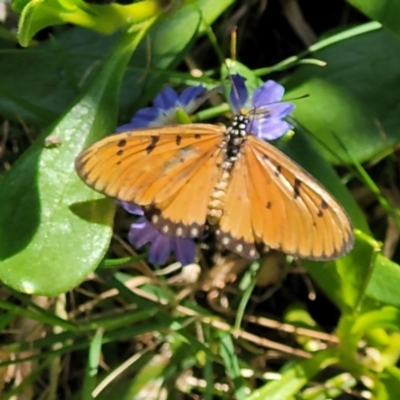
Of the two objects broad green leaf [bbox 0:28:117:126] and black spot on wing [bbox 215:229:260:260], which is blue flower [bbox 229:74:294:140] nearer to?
black spot on wing [bbox 215:229:260:260]

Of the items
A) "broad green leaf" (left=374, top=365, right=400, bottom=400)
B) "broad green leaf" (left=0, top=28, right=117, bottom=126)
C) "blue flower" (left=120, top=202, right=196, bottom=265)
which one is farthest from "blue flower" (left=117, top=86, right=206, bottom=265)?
"broad green leaf" (left=374, top=365, right=400, bottom=400)

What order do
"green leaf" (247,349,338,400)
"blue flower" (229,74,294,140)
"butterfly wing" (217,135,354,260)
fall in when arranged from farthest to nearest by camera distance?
"green leaf" (247,349,338,400) < "blue flower" (229,74,294,140) < "butterfly wing" (217,135,354,260)

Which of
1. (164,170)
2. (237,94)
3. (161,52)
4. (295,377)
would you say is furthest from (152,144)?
(295,377)

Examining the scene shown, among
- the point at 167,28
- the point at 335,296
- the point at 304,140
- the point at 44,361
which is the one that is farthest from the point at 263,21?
the point at 44,361

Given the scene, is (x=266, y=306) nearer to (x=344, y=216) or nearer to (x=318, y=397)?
(x=318, y=397)

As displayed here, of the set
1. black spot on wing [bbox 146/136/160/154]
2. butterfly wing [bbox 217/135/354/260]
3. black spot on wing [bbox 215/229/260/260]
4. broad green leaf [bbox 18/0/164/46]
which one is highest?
broad green leaf [bbox 18/0/164/46]

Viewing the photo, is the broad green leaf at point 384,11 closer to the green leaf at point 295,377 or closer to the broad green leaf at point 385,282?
the broad green leaf at point 385,282

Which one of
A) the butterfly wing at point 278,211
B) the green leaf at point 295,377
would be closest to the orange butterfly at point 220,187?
the butterfly wing at point 278,211

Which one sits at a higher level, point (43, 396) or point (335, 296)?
point (335, 296)

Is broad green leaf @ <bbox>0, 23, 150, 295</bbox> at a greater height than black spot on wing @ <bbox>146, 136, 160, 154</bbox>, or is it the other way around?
black spot on wing @ <bbox>146, 136, 160, 154</bbox>
